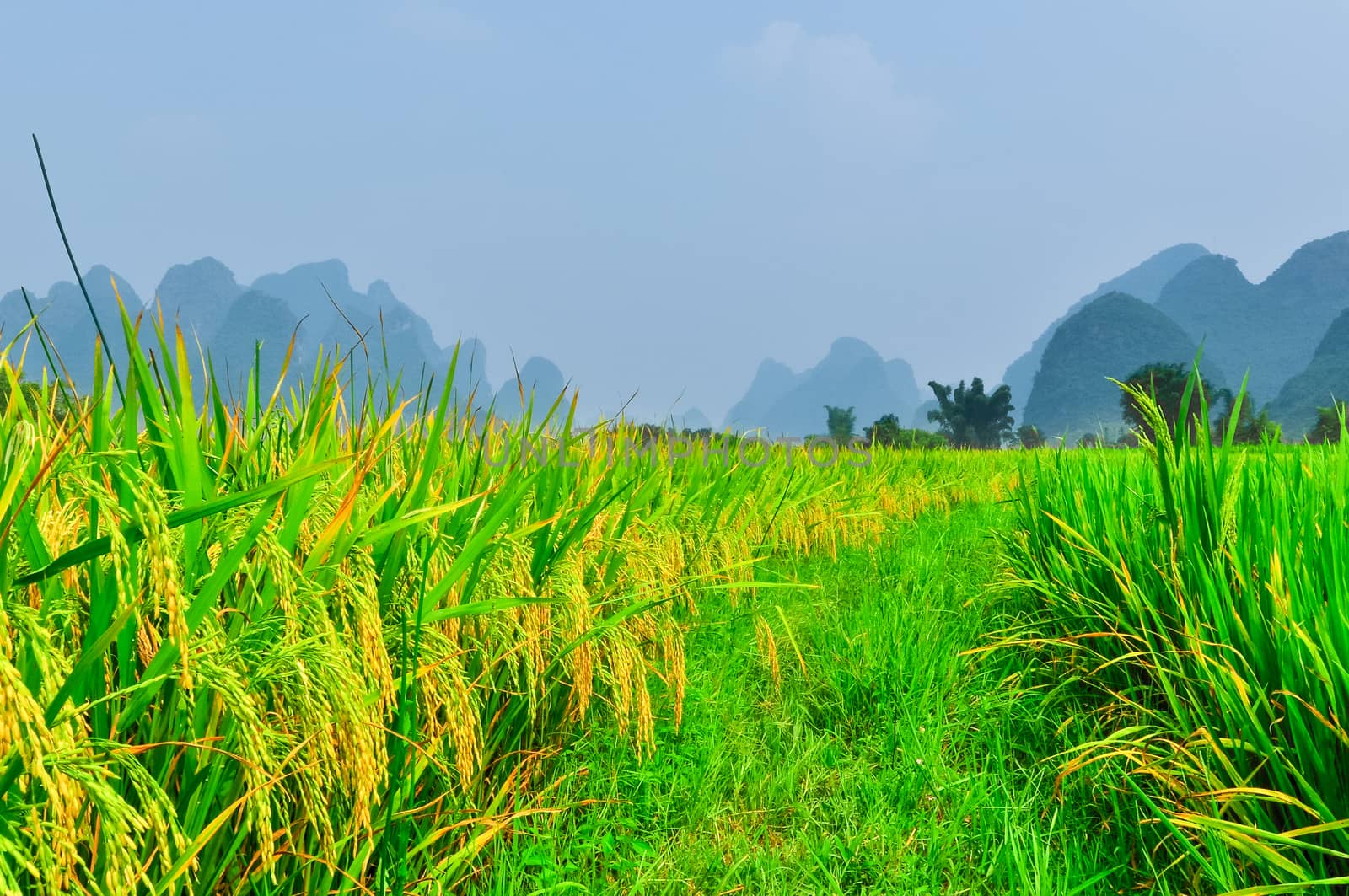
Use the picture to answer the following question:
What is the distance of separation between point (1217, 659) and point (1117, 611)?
57 cm

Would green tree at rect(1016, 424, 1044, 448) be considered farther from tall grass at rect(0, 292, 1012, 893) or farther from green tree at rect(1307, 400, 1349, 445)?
tall grass at rect(0, 292, 1012, 893)

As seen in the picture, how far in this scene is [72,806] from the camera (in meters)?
0.75

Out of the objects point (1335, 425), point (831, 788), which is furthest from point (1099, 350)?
point (831, 788)

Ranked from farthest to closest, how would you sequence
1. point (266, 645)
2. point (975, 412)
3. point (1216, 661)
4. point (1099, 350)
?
point (1099, 350) → point (975, 412) → point (1216, 661) → point (266, 645)

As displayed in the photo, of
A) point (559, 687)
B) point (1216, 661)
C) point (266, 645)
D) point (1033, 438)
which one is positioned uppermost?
point (1033, 438)

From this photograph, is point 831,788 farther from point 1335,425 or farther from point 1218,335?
point 1218,335

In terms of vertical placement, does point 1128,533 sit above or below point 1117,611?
above

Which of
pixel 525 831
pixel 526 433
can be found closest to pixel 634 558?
pixel 526 433

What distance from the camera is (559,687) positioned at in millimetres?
2217

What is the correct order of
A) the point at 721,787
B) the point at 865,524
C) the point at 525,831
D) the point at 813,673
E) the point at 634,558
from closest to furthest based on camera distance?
the point at 525,831, the point at 721,787, the point at 634,558, the point at 813,673, the point at 865,524

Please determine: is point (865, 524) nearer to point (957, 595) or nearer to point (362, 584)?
point (957, 595)

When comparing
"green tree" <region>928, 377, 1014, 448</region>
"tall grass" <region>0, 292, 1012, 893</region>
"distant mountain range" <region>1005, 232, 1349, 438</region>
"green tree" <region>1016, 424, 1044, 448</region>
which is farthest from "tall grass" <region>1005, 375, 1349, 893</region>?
"distant mountain range" <region>1005, 232, 1349, 438</region>

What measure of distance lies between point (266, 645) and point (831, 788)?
68.3 inches

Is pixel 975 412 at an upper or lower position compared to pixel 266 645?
upper
